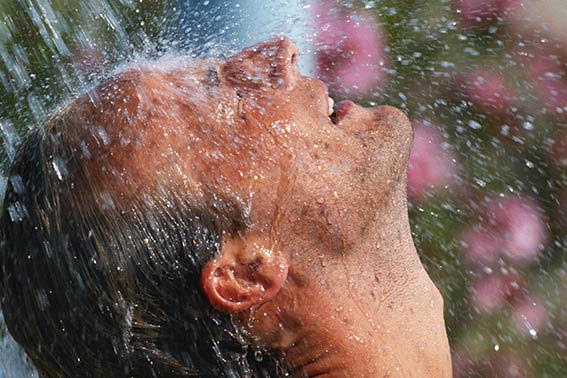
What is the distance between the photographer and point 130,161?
2115 mm

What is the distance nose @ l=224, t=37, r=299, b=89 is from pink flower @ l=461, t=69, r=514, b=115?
159 cm

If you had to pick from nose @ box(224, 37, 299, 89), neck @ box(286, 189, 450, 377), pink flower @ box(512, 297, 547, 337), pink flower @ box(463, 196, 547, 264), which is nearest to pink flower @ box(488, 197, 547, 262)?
pink flower @ box(463, 196, 547, 264)

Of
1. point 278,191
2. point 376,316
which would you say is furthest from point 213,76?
point 376,316

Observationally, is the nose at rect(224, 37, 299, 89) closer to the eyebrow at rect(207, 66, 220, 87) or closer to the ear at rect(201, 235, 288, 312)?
the eyebrow at rect(207, 66, 220, 87)

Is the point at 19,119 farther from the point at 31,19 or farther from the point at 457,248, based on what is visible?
the point at 457,248

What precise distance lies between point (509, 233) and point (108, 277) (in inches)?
75.6

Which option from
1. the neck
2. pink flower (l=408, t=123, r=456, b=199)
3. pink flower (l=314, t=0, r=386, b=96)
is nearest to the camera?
the neck

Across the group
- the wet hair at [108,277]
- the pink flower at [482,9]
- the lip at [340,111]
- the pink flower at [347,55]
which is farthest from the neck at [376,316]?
the pink flower at [482,9]

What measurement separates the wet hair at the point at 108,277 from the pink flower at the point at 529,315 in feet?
5.31

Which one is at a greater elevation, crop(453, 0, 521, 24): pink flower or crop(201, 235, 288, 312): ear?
crop(201, 235, 288, 312): ear

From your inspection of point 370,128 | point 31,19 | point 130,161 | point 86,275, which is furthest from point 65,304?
point 31,19

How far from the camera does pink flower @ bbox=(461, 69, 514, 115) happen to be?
3.80 metres

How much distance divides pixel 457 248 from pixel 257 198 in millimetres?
1764

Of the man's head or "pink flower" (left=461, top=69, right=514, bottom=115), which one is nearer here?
the man's head
